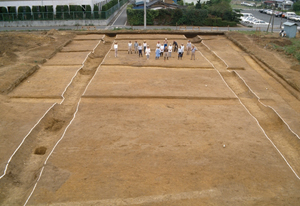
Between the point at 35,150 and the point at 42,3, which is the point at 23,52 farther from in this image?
the point at 42,3

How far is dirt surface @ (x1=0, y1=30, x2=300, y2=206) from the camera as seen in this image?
9008 millimetres

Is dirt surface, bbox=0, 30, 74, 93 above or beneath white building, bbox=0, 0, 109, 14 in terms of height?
beneath

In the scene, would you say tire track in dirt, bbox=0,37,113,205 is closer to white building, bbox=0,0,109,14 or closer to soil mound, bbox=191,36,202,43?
soil mound, bbox=191,36,202,43

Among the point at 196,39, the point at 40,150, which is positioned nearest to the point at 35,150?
the point at 40,150

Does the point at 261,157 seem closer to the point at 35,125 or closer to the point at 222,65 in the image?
the point at 35,125

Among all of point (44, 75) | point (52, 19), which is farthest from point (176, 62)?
point (52, 19)

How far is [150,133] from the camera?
12.2 meters

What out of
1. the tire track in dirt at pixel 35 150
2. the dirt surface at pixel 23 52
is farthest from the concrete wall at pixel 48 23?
the tire track in dirt at pixel 35 150

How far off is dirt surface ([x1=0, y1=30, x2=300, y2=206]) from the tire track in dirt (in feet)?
0.15

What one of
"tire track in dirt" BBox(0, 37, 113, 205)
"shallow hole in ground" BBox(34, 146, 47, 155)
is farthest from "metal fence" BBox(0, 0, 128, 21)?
"shallow hole in ground" BBox(34, 146, 47, 155)

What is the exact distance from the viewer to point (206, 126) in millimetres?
12867

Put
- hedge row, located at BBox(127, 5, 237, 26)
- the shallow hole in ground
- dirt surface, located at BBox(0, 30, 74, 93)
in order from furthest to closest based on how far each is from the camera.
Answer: hedge row, located at BBox(127, 5, 237, 26) → dirt surface, located at BBox(0, 30, 74, 93) → the shallow hole in ground

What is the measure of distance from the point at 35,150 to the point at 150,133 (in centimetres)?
469

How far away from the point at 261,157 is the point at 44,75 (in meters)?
14.5
